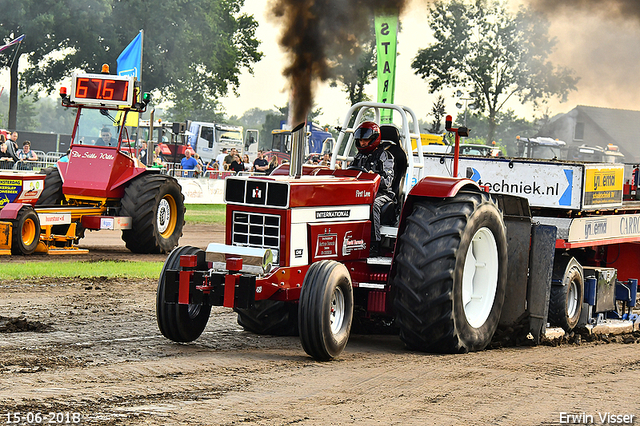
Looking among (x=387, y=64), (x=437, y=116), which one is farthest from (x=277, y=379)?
(x=437, y=116)

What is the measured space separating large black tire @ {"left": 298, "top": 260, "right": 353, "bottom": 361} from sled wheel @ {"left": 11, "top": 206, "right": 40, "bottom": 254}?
26.1 feet

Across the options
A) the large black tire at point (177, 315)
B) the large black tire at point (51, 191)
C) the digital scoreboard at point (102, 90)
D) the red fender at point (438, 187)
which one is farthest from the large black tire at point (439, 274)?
the large black tire at point (51, 191)

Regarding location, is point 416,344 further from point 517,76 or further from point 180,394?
point 517,76

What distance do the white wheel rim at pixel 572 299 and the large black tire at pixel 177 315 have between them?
3.97 meters

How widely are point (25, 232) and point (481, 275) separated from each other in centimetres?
838

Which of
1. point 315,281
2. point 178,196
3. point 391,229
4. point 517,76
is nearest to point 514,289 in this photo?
point 391,229

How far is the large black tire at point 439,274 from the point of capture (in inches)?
267

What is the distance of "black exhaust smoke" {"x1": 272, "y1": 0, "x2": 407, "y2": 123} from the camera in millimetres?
7832

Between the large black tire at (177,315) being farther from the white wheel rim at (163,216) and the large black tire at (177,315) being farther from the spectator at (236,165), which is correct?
the spectator at (236,165)

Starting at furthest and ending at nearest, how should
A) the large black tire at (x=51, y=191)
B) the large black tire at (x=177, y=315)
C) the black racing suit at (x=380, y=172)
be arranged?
the large black tire at (x=51, y=191) < the black racing suit at (x=380, y=172) < the large black tire at (x=177, y=315)

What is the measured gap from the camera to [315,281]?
6.33m

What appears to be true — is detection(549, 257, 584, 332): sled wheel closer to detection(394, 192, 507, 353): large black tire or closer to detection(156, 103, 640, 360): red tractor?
detection(156, 103, 640, 360): red tractor

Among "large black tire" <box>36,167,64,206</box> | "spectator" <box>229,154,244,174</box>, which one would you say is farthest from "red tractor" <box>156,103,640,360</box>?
"spectator" <box>229,154,244,174</box>

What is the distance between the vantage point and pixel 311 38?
8195 millimetres
